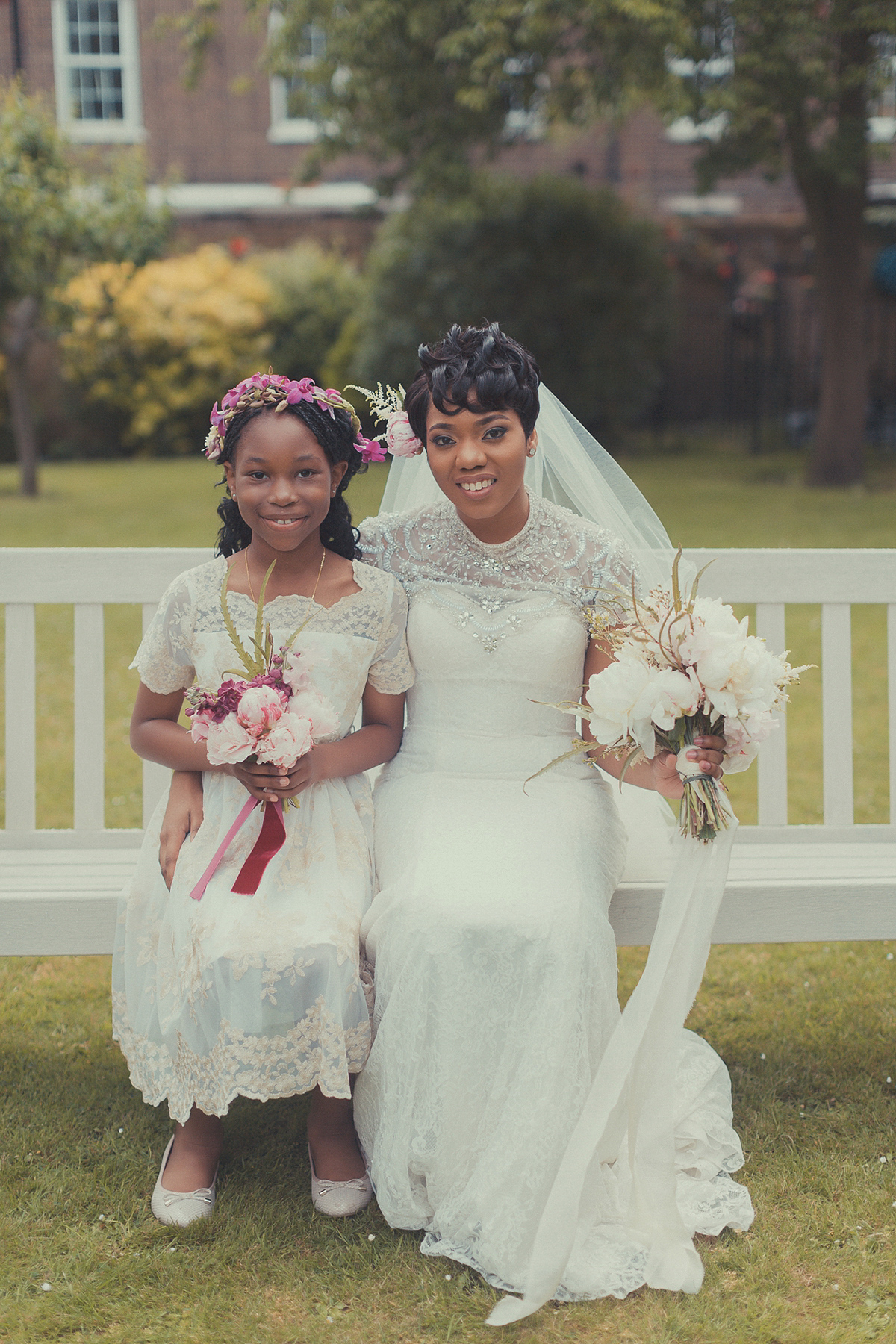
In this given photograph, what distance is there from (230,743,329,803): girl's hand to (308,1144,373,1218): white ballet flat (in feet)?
2.82

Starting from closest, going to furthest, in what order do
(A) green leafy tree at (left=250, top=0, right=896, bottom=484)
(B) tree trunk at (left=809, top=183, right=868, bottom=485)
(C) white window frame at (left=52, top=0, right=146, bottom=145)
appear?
(A) green leafy tree at (left=250, top=0, right=896, bottom=484) → (B) tree trunk at (left=809, top=183, right=868, bottom=485) → (C) white window frame at (left=52, top=0, right=146, bottom=145)

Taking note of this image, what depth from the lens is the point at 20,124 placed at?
12.5 m

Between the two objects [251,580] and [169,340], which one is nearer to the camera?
[251,580]

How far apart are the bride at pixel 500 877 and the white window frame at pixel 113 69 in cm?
1930

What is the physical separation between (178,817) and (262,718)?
1.88ft

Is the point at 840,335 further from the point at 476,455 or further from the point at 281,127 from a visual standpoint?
the point at 476,455

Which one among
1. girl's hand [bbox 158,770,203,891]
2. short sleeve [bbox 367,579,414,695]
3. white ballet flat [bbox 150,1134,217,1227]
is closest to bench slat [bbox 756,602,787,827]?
short sleeve [bbox 367,579,414,695]

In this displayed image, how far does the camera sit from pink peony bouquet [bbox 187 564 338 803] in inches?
103

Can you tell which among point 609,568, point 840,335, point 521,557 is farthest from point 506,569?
point 840,335

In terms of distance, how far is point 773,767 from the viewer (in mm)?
3795

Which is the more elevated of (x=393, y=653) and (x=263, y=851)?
(x=393, y=653)

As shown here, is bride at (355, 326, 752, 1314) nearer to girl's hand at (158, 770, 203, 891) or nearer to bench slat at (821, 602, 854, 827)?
girl's hand at (158, 770, 203, 891)

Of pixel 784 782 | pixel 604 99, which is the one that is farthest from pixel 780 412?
pixel 784 782

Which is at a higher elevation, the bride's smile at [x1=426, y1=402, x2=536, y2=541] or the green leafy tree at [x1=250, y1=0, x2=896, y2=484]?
the green leafy tree at [x1=250, y1=0, x2=896, y2=484]
